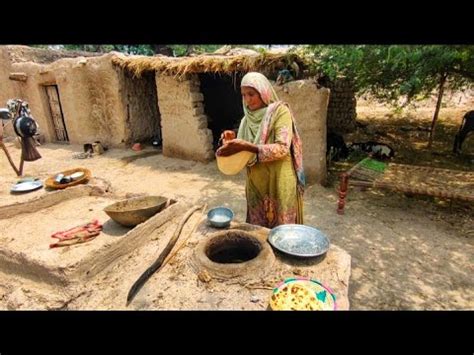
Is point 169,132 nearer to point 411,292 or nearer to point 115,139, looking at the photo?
point 115,139

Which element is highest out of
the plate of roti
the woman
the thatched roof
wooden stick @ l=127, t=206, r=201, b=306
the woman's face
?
the thatched roof

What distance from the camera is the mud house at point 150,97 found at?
19.2 ft

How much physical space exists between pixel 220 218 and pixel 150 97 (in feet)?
24.5

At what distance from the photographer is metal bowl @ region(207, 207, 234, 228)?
270cm

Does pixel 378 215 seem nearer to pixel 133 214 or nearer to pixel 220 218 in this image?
pixel 220 218

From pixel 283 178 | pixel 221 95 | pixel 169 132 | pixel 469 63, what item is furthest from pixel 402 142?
pixel 283 178

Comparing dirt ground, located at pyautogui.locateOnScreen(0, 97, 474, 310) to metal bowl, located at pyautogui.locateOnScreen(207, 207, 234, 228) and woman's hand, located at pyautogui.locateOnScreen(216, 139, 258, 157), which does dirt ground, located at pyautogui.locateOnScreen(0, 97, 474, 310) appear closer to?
metal bowl, located at pyautogui.locateOnScreen(207, 207, 234, 228)

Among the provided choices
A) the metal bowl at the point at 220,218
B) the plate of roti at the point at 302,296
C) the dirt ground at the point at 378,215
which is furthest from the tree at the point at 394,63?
the plate of roti at the point at 302,296

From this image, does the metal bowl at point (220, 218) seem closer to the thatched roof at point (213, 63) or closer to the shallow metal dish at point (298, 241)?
the shallow metal dish at point (298, 241)

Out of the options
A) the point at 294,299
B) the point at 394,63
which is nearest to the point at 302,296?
the point at 294,299

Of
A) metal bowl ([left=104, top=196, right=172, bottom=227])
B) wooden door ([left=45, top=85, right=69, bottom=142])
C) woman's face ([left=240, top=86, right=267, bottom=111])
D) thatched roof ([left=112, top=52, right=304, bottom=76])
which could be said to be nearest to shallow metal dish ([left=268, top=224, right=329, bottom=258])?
woman's face ([left=240, top=86, right=267, bottom=111])

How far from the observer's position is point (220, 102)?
33.5ft

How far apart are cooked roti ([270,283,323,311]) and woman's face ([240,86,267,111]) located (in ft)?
4.90
